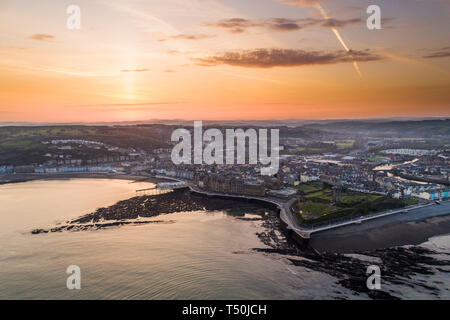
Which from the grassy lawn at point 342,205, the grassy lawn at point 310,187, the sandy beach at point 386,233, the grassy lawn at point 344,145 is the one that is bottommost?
the sandy beach at point 386,233

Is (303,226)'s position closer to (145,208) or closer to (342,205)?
(342,205)

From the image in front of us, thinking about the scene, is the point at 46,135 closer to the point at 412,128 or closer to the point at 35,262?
the point at 35,262

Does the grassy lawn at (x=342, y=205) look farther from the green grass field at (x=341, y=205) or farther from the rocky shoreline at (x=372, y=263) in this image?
the rocky shoreline at (x=372, y=263)

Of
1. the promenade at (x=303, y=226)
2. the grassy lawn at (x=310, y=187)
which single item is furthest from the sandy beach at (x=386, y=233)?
the grassy lawn at (x=310, y=187)

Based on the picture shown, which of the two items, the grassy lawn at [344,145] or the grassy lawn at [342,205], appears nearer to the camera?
the grassy lawn at [342,205]

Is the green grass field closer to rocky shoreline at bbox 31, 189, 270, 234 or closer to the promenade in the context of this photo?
the promenade

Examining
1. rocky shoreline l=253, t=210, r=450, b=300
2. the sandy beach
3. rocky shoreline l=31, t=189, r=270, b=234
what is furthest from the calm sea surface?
the sandy beach

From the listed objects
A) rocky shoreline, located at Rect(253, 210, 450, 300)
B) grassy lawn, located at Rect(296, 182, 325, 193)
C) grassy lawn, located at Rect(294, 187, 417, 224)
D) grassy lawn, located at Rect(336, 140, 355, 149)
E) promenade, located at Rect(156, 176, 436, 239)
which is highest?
grassy lawn, located at Rect(336, 140, 355, 149)

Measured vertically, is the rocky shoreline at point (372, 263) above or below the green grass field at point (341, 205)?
below

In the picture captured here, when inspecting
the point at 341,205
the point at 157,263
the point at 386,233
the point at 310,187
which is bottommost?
the point at 157,263

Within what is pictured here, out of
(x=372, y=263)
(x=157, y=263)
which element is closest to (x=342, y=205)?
(x=372, y=263)
